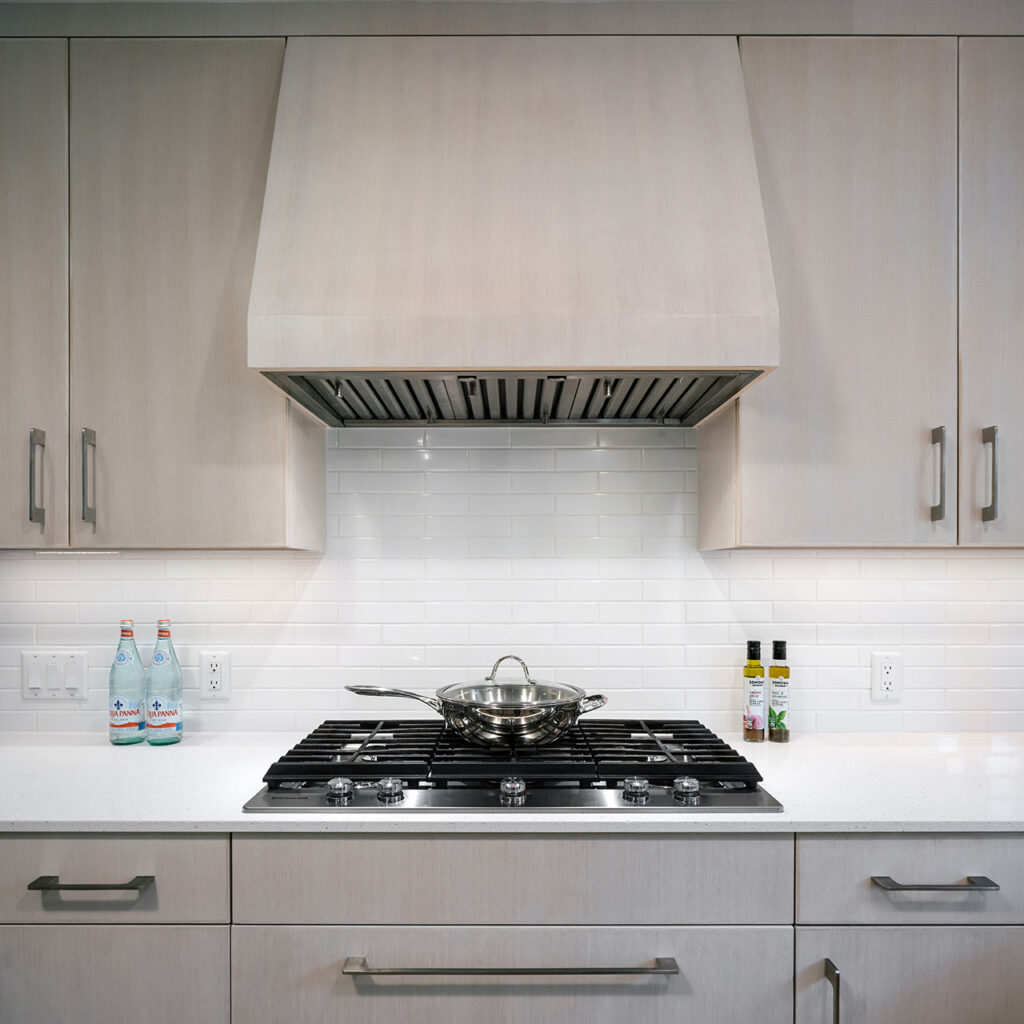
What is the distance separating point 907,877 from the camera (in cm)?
142

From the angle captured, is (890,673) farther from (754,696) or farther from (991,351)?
(991,351)

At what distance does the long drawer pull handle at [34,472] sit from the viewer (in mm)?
1700

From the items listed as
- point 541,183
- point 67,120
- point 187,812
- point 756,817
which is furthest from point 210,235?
point 756,817

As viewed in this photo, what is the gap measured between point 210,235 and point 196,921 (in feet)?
4.41

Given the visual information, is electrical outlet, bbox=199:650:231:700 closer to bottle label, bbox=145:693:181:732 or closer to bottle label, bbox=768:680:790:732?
bottle label, bbox=145:693:181:732

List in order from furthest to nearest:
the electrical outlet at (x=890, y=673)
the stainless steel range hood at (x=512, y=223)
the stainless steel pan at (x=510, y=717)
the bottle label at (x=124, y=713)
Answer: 1. the electrical outlet at (x=890, y=673)
2. the bottle label at (x=124, y=713)
3. the stainless steel pan at (x=510, y=717)
4. the stainless steel range hood at (x=512, y=223)

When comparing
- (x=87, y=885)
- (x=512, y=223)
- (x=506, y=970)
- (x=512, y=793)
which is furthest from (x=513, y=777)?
(x=512, y=223)

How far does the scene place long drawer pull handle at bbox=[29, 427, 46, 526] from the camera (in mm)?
1700

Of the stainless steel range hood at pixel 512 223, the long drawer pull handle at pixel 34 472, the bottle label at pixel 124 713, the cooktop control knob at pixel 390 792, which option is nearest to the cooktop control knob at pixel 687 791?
the cooktop control knob at pixel 390 792

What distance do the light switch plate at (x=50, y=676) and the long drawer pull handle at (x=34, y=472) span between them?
49 centimetres

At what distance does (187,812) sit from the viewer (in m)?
1.45

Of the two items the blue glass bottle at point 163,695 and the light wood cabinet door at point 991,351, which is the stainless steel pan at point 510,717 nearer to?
the blue glass bottle at point 163,695

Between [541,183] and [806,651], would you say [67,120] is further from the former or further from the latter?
[806,651]

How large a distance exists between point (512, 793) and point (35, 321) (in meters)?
1.40
